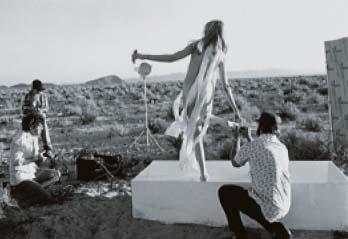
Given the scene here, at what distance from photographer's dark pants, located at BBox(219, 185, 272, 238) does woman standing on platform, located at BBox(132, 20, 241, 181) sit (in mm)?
718

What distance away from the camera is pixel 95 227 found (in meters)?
4.93

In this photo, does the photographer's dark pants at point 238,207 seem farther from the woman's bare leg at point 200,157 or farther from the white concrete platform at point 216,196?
the woman's bare leg at point 200,157

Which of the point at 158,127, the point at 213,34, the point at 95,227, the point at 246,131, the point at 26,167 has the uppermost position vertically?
the point at 213,34

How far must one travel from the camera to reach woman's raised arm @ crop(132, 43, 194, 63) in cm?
471

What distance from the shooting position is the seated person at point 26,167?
5.32 m

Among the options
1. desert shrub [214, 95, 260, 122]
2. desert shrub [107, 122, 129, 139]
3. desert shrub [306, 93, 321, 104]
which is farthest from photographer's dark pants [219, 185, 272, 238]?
desert shrub [306, 93, 321, 104]

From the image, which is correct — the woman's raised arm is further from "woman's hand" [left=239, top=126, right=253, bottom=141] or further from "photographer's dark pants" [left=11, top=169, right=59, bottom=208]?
"photographer's dark pants" [left=11, top=169, right=59, bottom=208]

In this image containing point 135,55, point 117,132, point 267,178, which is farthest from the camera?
point 117,132

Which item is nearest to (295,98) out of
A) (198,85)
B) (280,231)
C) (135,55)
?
(198,85)

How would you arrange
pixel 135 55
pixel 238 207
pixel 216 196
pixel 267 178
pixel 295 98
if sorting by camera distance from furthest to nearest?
1. pixel 295 98
2. pixel 135 55
3. pixel 216 196
4. pixel 238 207
5. pixel 267 178

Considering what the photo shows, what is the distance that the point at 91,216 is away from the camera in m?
5.20

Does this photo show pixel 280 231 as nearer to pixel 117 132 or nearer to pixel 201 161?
pixel 201 161

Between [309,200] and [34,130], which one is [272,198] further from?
[34,130]

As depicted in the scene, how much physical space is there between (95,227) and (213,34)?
95.0 inches
